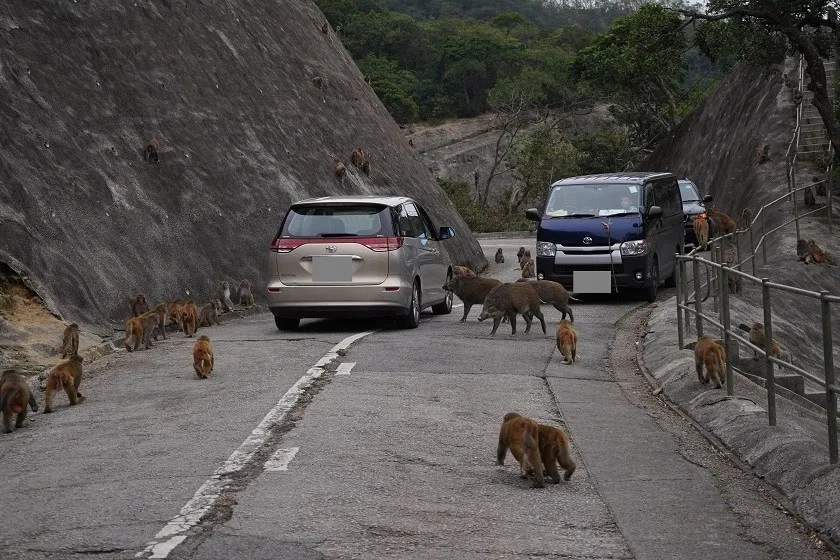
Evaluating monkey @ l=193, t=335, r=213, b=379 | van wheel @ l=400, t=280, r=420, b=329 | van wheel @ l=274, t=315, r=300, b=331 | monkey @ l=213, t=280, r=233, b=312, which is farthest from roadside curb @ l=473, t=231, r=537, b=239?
monkey @ l=193, t=335, r=213, b=379

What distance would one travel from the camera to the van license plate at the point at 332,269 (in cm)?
1705

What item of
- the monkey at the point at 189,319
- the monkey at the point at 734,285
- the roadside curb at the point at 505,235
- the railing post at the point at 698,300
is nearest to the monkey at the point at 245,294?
the monkey at the point at 189,319

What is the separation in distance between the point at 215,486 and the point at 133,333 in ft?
28.8

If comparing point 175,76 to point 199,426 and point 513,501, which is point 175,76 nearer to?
point 199,426

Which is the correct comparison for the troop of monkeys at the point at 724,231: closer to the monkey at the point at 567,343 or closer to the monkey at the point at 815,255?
the monkey at the point at 815,255

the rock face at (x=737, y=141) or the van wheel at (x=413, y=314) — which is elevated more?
the rock face at (x=737, y=141)

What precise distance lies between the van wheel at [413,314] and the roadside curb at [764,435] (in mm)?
4079

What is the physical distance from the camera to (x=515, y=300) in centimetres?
1734

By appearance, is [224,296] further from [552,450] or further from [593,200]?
[552,450]

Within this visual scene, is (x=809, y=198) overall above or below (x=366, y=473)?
above

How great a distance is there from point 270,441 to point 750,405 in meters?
4.34

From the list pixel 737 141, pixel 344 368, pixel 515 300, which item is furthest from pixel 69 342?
pixel 737 141

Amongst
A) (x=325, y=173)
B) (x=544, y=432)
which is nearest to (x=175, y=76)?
(x=325, y=173)

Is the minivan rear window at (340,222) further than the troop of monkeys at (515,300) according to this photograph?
Yes
